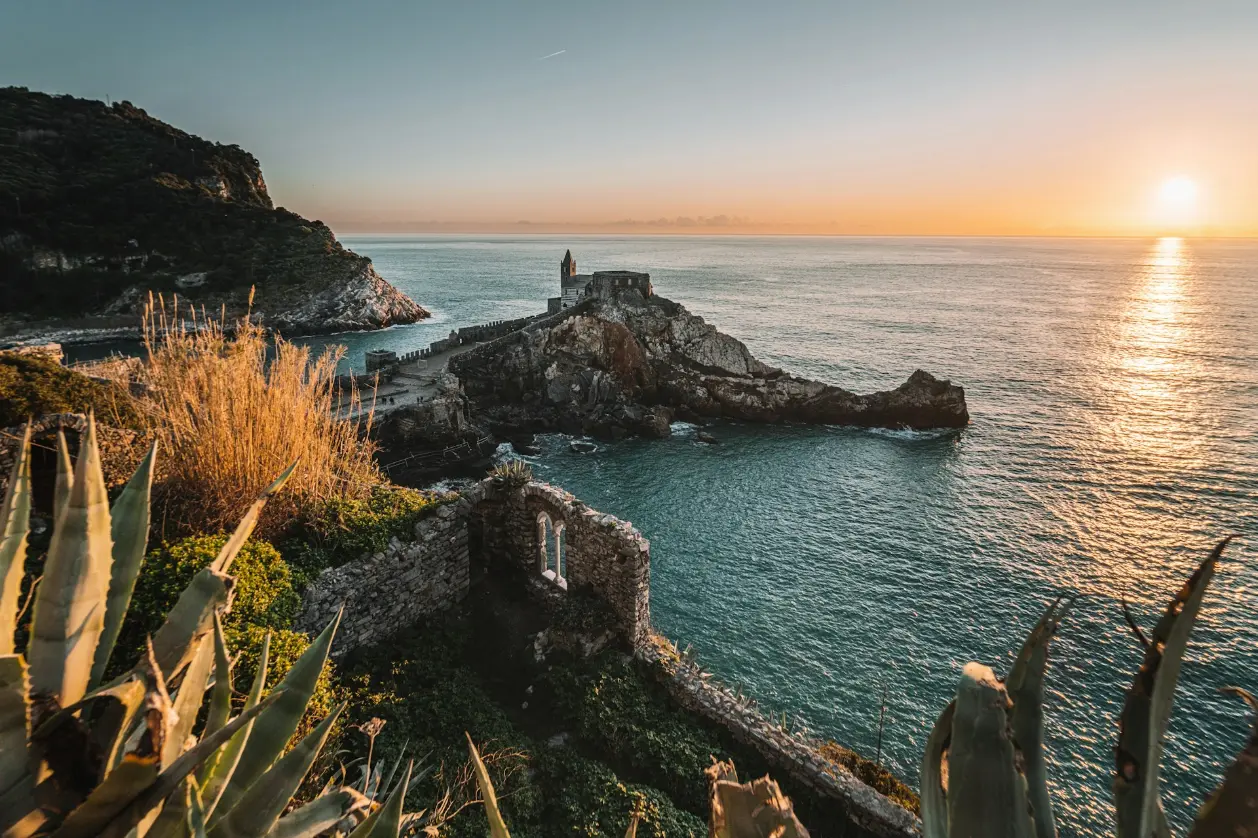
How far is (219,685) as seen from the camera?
1.97 metres

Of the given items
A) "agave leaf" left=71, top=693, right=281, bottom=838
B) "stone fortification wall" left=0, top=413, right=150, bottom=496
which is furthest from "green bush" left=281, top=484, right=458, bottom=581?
"agave leaf" left=71, top=693, right=281, bottom=838

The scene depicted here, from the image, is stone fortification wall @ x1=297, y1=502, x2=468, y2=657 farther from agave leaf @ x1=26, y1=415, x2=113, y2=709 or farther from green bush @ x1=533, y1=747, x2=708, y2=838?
agave leaf @ x1=26, y1=415, x2=113, y2=709

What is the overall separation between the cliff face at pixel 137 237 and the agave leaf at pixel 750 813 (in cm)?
6706

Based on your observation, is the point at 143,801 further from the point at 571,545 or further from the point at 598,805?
the point at 571,545

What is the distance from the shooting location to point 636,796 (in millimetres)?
7688

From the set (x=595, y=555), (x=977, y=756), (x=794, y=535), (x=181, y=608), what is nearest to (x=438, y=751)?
(x=595, y=555)

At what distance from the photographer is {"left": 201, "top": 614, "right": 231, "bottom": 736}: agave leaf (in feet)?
6.15

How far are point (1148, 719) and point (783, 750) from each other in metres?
8.86

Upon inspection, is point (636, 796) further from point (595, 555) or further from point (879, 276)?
point (879, 276)

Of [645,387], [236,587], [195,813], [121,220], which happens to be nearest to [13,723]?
[195,813]

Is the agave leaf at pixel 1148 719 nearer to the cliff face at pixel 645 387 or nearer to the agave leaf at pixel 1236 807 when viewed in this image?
the agave leaf at pixel 1236 807

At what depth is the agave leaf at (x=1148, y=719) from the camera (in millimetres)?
1348

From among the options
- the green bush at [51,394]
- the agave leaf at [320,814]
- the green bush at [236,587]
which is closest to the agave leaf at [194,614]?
the agave leaf at [320,814]

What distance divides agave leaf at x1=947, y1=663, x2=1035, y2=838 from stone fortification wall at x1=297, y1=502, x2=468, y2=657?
8400mm
